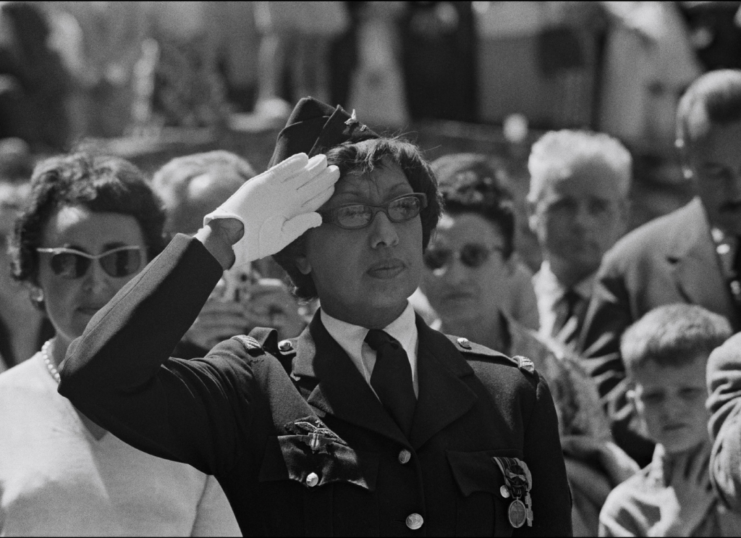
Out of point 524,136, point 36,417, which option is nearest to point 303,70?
point 524,136

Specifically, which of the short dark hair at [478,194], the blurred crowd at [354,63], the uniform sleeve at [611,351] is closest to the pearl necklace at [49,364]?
the short dark hair at [478,194]

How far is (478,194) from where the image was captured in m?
4.33

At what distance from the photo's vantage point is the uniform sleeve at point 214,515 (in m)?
2.84

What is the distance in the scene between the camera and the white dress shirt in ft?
9.59

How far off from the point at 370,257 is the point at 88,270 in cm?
90

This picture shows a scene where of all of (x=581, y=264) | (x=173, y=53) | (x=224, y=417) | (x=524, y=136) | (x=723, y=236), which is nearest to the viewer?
(x=224, y=417)

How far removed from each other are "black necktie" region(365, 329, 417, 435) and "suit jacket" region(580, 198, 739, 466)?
173 cm

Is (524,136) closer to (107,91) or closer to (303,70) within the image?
(303,70)

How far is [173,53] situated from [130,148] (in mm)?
942

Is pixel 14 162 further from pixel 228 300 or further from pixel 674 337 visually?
pixel 674 337

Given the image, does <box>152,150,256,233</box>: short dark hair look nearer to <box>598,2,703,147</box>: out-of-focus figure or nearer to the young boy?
the young boy

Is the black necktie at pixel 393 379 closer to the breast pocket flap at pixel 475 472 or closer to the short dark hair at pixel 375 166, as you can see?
the breast pocket flap at pixel 475 472

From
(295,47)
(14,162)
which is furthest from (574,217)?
(295,47)

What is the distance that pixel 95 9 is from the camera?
27.2ft
